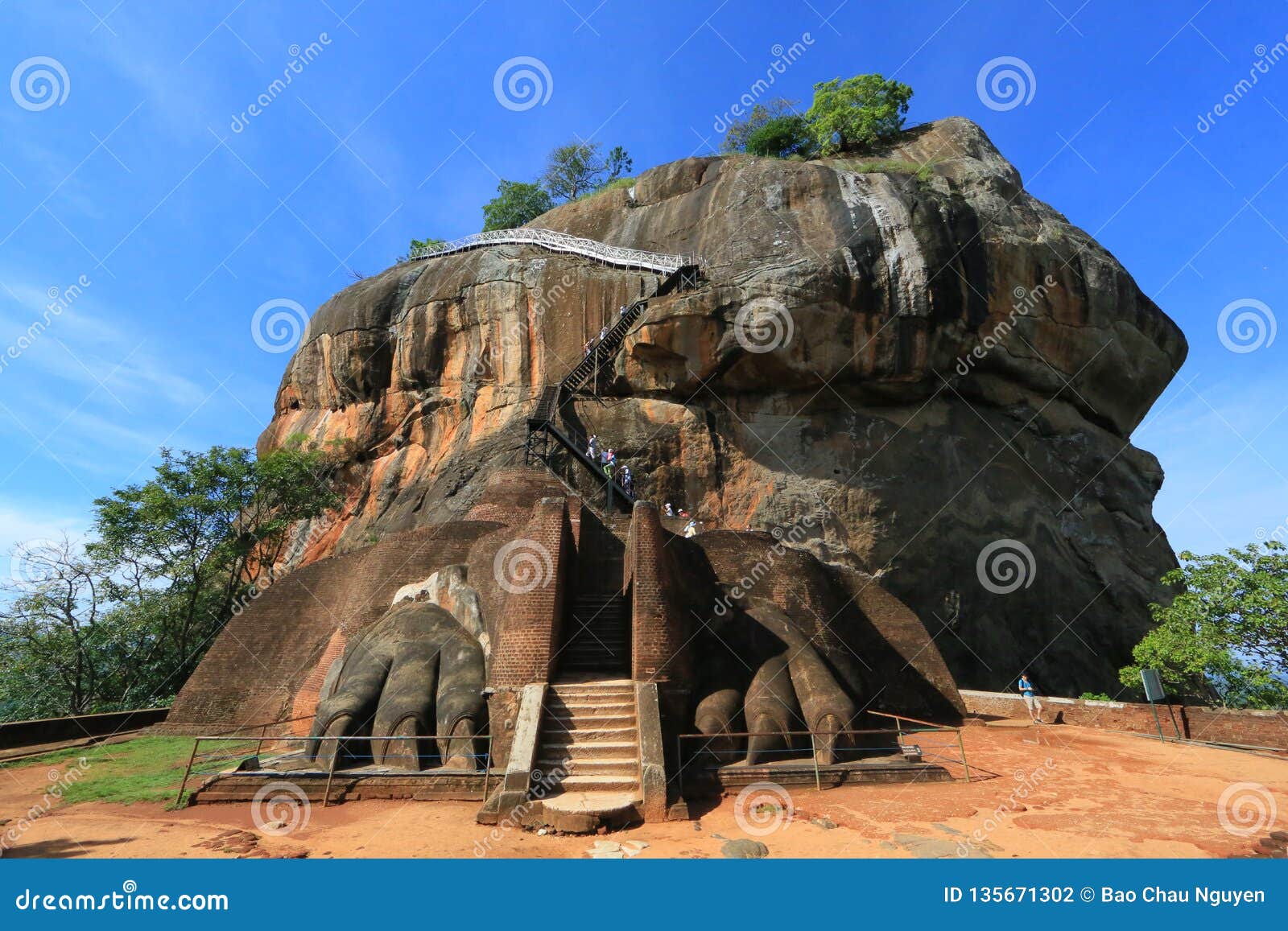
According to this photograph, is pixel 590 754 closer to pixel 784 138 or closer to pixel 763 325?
pixel 763 325

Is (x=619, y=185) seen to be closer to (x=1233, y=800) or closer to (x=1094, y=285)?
(x=1094, y=285)

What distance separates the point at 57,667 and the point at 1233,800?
2419cm

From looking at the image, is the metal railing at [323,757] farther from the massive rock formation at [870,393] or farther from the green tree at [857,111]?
the green tree at [857,111]

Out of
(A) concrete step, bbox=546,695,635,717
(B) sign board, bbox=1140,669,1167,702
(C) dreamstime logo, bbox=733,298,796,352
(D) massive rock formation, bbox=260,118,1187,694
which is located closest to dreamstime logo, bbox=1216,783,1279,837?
(B) sign board, bbox=1140,669,1167,702

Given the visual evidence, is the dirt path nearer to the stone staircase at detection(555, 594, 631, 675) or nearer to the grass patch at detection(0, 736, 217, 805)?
the grass patch at detection(0, 736, 217, 805)

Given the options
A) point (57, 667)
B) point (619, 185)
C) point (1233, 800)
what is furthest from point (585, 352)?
point (1233, 800)

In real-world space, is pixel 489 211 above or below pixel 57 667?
above

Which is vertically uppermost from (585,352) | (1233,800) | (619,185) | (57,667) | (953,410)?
(619,185)

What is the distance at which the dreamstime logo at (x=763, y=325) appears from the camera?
22.7 metres

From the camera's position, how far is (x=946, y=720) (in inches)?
553

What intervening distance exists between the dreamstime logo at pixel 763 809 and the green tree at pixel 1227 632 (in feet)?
33.9

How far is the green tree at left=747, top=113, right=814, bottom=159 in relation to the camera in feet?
113

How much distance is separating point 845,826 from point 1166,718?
988 centimetres

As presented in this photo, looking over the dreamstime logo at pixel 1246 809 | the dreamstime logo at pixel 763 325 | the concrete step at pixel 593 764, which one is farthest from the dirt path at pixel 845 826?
the dreamstime logo at pixel 763 325
